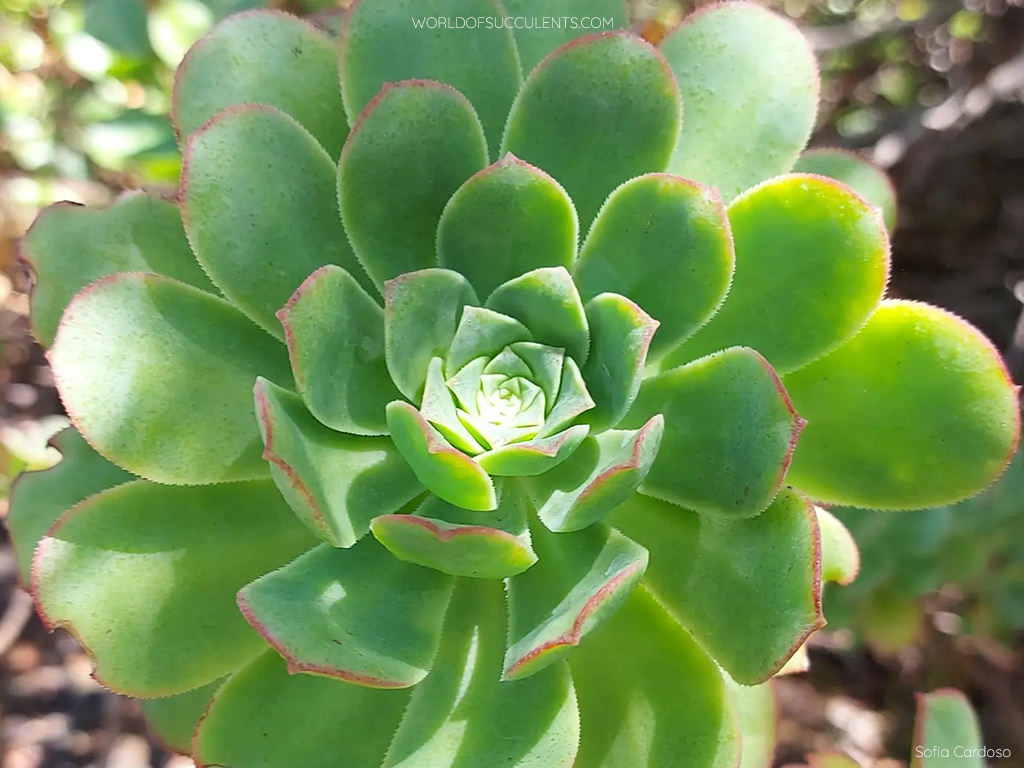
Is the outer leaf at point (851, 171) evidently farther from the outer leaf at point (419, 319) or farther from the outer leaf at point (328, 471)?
the outer leaf at point (328, 471)

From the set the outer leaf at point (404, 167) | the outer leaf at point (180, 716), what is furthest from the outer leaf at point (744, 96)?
the outer leaf at point (180, 716)

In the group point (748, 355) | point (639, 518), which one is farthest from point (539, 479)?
point (748, 355)

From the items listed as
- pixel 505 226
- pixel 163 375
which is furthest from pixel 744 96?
pixel 163 375

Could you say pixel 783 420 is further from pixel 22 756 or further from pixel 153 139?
pixel 22 756

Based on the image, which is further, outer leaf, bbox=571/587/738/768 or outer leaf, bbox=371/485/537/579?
outer leaf, bbox=571/587/738/768

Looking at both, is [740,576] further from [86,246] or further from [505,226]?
[86,246]

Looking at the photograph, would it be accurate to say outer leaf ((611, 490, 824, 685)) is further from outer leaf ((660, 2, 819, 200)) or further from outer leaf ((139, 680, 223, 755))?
outer leaf ((139, 680, 223, 755))

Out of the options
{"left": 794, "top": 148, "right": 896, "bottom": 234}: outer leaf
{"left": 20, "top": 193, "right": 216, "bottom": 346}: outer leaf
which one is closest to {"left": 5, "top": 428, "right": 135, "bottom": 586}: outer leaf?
{"left": 20, "top": 193, "right": 216, "bottom": 346}: outer leaf
